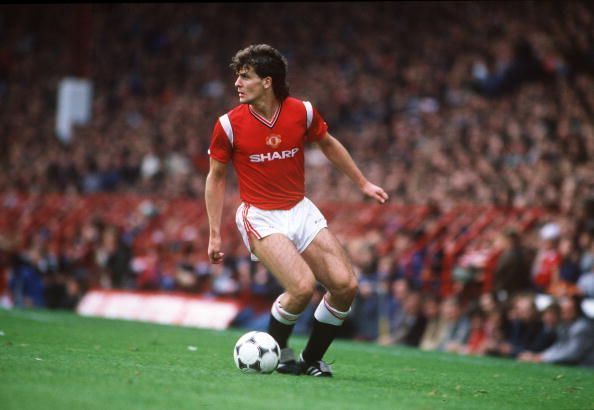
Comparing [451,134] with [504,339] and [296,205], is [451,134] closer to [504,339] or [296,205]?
[504,339]

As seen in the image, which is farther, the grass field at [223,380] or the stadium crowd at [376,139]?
the stadium crowd at [376,139]

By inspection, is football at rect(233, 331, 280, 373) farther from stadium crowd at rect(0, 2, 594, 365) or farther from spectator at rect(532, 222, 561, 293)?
spectator at rect(532, 222, 561, 293)

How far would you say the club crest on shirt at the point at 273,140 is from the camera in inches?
349

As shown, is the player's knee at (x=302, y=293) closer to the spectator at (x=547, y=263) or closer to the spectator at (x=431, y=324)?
the spectator at (x=547, y=263)

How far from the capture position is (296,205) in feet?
29.5

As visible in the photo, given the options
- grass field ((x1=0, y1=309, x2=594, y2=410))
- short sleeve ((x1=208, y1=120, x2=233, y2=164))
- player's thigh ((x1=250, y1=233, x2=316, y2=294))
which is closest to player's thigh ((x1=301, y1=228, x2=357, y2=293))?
player's thigh ((x1=250, y1=233, x2=316, y2=294))

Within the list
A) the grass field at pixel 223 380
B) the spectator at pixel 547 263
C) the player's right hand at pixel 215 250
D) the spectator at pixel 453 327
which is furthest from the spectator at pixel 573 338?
the player's right hand at pixel 215 250

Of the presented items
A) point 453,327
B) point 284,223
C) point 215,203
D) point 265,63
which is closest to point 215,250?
point 215,203

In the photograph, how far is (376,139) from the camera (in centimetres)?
2291

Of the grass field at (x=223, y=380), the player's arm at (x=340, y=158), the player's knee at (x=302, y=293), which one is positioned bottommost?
the grass field at (x=223, y=380)

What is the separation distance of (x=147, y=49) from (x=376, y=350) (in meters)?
22.2

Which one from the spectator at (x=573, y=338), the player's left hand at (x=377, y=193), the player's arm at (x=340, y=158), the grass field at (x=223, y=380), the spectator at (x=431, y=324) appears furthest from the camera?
the spectator at (x=431, y=324)

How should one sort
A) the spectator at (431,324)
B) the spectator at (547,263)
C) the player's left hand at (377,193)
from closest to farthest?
the player's left hand at (377,193) → the spectator at (547,263) → the spectator at (431,324)

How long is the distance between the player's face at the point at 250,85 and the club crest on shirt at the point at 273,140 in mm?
309
